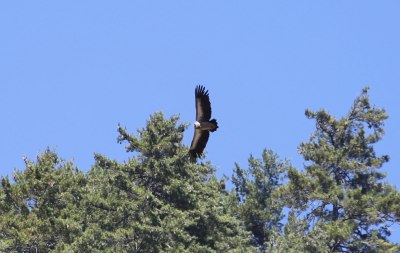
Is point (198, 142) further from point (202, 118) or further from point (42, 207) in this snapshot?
point (42, 207)

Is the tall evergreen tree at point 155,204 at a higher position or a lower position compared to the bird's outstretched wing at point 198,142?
higher

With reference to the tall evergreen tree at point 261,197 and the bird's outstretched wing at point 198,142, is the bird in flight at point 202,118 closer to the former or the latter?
the bird's outstretched wing at point 198,142

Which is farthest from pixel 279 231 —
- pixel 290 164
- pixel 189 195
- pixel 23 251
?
pixel 23 251

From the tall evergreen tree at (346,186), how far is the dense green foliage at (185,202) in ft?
0.14

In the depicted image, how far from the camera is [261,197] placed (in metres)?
73.5

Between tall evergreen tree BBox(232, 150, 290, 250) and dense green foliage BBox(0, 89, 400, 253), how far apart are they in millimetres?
75

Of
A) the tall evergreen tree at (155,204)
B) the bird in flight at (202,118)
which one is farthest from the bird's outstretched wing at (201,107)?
the tall evergreen tree at (155,204)

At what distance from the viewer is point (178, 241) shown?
58625mm

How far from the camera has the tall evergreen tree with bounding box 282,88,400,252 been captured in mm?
65938

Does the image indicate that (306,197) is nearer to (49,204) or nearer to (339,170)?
(339,170)

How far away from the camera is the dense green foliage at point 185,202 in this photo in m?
58.5

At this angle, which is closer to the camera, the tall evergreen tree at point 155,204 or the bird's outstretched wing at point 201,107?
the bird's outstretched wing at point 201,107

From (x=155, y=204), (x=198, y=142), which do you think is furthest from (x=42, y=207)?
(x=198, y=142)

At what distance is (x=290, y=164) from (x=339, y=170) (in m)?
2.90
